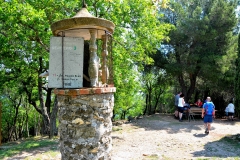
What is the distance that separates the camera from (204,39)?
15562 mm

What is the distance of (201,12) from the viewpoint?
15938 mm

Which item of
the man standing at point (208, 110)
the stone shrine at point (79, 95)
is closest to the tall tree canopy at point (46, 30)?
the stone shrine at point (79, 95)

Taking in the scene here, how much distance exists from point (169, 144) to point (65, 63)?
Result: 247 inches

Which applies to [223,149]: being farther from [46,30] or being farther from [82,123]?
[46,30]

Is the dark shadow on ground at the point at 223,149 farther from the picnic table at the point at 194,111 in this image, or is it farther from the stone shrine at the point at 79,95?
the stone shrine at the point at 79,95

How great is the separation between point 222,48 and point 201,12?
2.97m

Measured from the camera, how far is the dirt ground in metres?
7.56

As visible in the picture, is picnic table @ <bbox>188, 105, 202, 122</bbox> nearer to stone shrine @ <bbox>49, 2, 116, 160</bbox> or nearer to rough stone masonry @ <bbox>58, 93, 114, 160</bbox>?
stone shrine @ <bbox>49, 2, 116, 160</bbox>

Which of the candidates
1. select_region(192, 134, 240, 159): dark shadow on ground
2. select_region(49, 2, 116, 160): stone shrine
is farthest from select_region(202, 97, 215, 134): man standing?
select_region(49, 2, 116, 160): stone shrine

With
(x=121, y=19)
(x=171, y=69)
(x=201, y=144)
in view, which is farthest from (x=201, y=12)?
(x=201, y=144)

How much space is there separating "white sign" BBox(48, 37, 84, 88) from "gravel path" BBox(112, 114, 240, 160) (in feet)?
13.3

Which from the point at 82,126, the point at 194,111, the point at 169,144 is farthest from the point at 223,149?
the point at 82,126

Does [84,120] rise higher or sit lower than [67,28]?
lower

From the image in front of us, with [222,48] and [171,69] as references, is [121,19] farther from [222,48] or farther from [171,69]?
[222,48]
